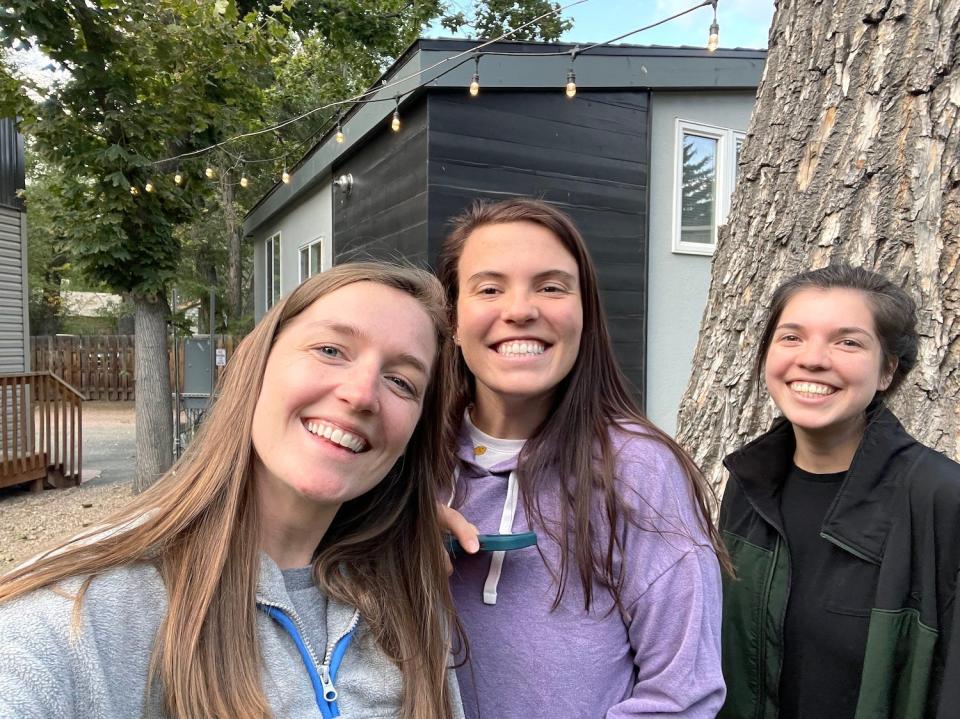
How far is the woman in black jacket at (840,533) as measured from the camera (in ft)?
4.70

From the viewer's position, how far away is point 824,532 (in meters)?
1.62

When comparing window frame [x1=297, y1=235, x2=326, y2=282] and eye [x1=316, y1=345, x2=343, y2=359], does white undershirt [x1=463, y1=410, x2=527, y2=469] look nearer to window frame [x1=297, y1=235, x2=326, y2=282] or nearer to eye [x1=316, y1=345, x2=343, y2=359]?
eye [x1=316, y1=345, x2=343, y2=359]

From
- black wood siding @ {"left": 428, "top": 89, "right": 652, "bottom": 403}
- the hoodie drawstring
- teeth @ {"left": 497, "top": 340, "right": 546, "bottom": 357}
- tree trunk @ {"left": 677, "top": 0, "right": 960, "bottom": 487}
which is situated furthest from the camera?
black wood siding @ {"left": 428, "top": 89, "right": 652, "bottom": 403}

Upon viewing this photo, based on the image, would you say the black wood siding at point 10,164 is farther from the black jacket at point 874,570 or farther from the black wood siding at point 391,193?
the black jacket at point 874,570

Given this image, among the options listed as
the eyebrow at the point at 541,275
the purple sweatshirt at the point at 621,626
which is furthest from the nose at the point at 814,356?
the eyebrow at the point at 541,275

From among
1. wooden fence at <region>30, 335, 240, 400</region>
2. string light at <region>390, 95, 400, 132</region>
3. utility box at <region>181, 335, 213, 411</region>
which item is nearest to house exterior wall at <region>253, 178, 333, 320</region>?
utility box at <region>181, 335, 213, 411</region>

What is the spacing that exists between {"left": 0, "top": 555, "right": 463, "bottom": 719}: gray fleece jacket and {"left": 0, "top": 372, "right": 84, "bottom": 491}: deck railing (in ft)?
29.9

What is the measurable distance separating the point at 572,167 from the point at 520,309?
18.7ft

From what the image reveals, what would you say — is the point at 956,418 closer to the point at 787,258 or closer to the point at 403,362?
the point at 787,258

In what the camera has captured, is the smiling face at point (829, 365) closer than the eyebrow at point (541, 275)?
No

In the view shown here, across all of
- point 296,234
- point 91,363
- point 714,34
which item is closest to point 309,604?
point 714,34

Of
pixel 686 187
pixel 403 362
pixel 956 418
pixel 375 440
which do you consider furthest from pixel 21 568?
pixel 686 187

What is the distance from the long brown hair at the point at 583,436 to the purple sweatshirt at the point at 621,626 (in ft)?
0.08

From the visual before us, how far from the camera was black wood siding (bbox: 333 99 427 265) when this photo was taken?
19.9 ft
